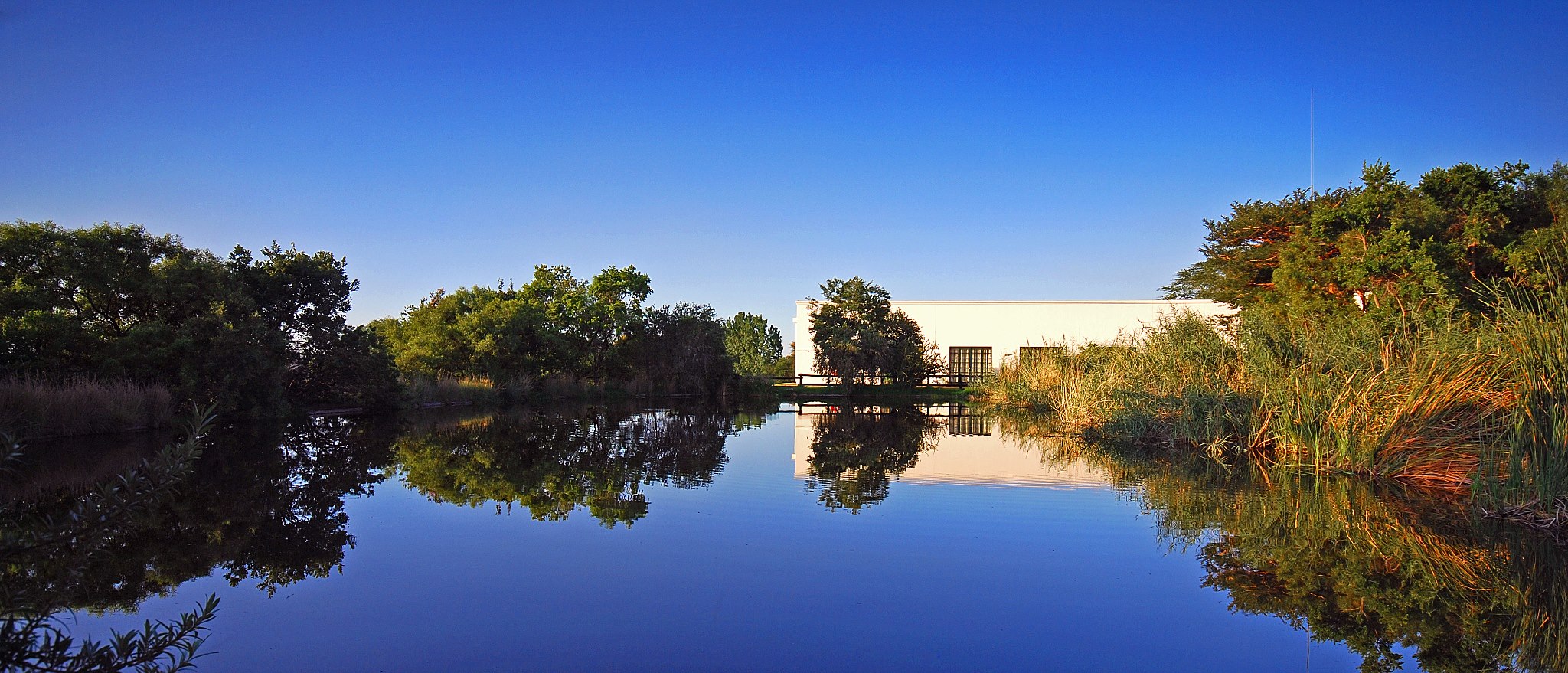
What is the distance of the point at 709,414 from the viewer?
21.2m

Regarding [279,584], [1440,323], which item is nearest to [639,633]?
[279,584]

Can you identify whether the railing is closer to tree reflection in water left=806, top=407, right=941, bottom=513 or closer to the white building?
the white building

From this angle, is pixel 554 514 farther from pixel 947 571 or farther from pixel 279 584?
pixel 947 571

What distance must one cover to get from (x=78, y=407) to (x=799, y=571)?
498 inches

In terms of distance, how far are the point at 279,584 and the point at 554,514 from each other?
7.87 ft

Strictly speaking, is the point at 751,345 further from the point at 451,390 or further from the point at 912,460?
the point at 912,460

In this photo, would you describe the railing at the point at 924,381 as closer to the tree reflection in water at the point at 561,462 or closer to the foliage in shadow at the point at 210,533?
the tree reflection in water at the point at 561,462

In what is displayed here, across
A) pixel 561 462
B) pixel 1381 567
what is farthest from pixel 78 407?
pixel 1381 567

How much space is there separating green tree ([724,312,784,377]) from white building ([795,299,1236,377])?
12.3 m

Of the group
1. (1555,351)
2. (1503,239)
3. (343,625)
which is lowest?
(343,625)

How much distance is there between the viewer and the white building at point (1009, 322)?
134 feet

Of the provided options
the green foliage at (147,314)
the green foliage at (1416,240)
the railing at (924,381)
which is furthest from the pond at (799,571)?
the railing at (924,381)

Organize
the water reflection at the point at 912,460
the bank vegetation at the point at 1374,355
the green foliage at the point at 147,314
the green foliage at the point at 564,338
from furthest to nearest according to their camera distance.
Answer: the green foliage at the point at 564,338 < the green foliage at the point at 147,314 < the water reflection at the point at 912,460 < the bank vegetation at the point at 1374,355

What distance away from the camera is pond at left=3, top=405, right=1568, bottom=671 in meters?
4.13
